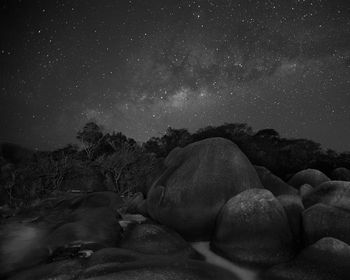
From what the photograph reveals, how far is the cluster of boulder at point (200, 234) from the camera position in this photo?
243 inches

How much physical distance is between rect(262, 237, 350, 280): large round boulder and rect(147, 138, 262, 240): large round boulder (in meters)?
2.82

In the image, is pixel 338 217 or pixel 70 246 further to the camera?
pixel 338 217

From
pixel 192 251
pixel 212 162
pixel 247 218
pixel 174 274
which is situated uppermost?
pixel 212 162

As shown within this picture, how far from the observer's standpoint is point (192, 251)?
27.2 feet

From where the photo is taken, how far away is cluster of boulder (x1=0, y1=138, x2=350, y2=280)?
6164mm

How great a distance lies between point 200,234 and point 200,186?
160 cm

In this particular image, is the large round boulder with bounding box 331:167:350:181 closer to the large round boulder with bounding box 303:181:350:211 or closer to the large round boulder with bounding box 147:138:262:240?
the large round boulder with bounding box 303:181:350:211

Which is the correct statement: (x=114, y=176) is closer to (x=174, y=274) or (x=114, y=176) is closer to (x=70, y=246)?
(x=70, y=246)

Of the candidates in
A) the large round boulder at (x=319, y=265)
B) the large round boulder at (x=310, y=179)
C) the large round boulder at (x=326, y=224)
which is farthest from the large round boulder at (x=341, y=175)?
the large round boulder at (x=319, y=265)

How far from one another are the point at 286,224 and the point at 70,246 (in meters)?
6.05

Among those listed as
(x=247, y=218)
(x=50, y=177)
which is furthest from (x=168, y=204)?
(x=50, y=177)

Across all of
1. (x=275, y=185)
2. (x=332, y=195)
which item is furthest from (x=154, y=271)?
(x=275, y=185)

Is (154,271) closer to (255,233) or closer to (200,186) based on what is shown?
(255,233)

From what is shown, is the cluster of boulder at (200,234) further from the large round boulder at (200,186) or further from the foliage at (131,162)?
the foliage at (131,162)
